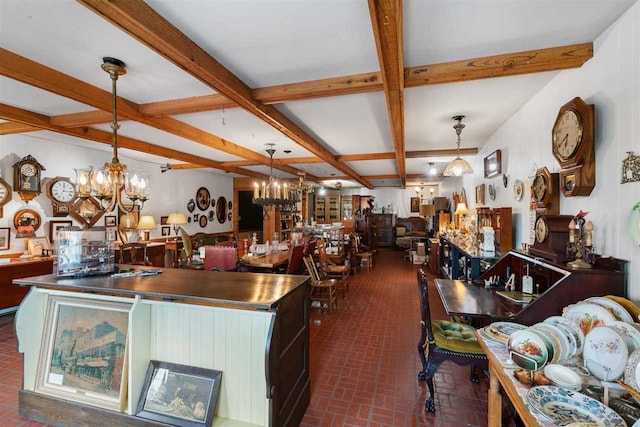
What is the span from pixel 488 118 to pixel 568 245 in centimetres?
216

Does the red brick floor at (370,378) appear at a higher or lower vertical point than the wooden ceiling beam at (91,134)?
lower

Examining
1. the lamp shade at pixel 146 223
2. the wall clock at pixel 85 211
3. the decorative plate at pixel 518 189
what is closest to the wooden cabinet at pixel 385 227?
the decorative plate at pixel 518 189

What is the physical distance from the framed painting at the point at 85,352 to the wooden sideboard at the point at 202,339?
0.05 m

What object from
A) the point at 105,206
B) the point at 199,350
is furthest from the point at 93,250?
the point at 199,350

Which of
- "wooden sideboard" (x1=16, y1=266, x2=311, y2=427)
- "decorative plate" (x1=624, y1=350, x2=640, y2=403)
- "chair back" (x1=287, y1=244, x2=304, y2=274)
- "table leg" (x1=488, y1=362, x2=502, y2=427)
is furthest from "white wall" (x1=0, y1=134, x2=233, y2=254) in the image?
"decorative plate" (x1=624, y1=350, x2=640, y2=403)

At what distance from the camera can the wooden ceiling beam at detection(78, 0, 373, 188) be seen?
147cm

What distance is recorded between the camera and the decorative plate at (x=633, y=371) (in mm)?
965

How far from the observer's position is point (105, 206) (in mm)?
2592

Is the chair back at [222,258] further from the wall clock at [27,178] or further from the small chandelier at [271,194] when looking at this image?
the wall clock at [27,178]

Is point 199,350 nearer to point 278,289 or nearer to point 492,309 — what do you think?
point 278,289

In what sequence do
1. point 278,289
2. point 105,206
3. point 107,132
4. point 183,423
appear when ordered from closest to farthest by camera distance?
point 183,423 < point 278,289 < point 105,206 < point 107,132

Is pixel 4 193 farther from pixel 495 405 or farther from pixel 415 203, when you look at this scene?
pixel 415 203

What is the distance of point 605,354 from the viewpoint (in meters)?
1.10

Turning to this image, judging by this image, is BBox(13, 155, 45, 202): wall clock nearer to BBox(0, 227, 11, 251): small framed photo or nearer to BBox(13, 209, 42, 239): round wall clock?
BBox(13, 209, 42, 239): round wall clock
